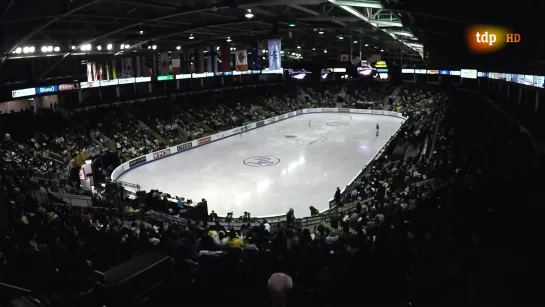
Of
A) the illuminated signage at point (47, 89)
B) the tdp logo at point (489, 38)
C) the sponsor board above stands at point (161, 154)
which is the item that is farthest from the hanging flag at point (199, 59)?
the tdp logo at point (489, 38)

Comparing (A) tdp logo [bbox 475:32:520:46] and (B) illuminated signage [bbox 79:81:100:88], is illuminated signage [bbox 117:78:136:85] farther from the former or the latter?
(A) tdp logo [bbox 475:32:520:46]

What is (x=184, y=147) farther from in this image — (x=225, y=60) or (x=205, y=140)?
(x=225, y=60)

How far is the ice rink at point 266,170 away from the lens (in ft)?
72.0

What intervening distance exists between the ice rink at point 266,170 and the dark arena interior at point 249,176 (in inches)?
7.7

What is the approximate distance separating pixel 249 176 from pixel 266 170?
1716mm

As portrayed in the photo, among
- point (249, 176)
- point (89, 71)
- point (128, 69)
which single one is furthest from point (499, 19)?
point (128, 69)

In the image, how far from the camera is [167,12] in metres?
26.8

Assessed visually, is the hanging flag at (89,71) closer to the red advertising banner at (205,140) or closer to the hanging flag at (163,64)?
the hanging flag at (163,64)

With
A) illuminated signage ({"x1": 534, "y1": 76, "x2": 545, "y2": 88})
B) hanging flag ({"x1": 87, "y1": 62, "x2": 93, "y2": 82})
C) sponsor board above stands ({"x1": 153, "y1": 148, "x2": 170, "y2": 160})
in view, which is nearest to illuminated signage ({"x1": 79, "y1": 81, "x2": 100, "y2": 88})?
hanging flag ({"x1": 87, "y1": 62, "x2": 93, "y2": 82})

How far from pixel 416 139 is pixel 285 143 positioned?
13465mm

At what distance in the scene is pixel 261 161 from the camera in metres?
30.9

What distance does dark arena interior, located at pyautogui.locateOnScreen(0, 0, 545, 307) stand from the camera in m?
5.31

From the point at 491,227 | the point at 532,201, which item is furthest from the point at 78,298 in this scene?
the point at 532,201

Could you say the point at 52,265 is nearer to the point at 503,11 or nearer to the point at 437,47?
the point at 503,11
